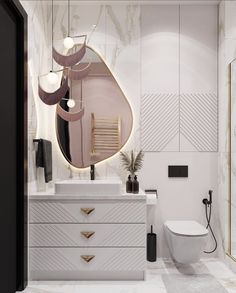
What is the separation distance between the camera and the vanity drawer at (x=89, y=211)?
2.75m

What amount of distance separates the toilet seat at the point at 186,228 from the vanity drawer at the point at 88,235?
341 mm

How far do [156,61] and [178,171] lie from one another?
1.25 metres

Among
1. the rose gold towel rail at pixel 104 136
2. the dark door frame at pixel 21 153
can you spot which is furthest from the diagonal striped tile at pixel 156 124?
the dark door frame at pixel 21 153

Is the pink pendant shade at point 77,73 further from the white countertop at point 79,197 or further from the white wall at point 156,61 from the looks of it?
the white countertop at point 79,197

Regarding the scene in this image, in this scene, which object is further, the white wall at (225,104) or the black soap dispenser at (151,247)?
the black soap dispenser at (151,247)

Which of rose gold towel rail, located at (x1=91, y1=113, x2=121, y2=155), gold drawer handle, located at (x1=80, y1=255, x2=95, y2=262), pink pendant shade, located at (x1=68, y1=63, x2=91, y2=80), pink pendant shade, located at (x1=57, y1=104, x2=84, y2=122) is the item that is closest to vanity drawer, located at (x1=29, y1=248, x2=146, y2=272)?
gold drawer handle, located at (x1=80, y1=255, x2=95, y2=262)

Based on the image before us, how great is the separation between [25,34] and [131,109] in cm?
135

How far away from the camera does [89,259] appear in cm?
274

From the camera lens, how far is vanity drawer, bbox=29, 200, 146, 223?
2.75 metres

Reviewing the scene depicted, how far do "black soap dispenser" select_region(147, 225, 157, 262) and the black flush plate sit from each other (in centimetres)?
69

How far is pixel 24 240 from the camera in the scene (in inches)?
102

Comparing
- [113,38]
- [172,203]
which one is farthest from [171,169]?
[113,38]

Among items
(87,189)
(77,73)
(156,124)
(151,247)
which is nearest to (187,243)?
(151,247)

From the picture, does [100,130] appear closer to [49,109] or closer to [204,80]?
[49,109]
